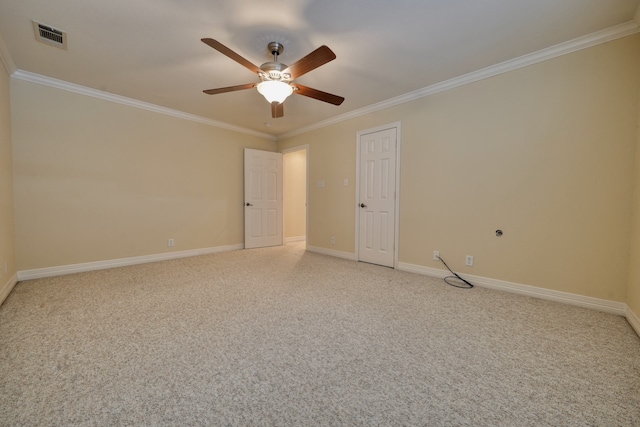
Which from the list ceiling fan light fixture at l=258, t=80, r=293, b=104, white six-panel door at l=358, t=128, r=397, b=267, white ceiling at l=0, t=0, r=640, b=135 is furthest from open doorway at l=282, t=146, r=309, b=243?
ceiling fan light fixture at l=258, t=80, r=293, b=104

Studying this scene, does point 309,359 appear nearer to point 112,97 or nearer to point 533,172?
point 533,172

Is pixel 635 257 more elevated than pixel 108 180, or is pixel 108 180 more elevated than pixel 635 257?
pixel 108 180

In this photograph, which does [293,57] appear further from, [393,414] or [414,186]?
[393,414]

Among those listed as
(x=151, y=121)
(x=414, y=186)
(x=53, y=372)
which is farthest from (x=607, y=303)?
(x=151, y=121)

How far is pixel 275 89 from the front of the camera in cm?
232

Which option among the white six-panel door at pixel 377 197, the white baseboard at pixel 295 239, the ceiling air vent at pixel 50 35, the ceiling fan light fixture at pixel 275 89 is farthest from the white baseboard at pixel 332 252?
the ceiling air vent at pixel 50 35

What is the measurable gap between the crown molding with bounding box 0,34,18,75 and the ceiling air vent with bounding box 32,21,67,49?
1.30ft

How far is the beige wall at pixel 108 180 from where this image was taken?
9.96 feet

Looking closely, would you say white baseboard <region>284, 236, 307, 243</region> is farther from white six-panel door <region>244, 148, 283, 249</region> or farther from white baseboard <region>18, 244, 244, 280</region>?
white baseboard <region>18, 244, 244, 280</region>

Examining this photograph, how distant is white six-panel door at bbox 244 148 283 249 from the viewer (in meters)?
5.09

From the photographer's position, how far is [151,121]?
3.92 metres

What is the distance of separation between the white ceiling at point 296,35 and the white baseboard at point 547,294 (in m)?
2.42

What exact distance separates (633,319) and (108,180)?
5.95m

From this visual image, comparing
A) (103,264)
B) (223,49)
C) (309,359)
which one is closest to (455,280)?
(309,359)
